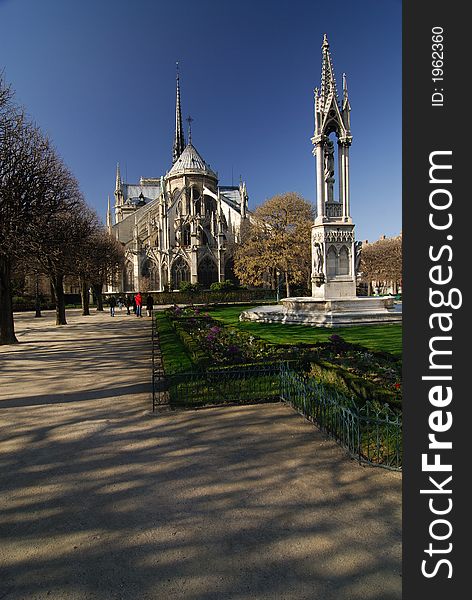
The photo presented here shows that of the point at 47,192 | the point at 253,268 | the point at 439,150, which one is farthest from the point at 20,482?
the point at 253,268

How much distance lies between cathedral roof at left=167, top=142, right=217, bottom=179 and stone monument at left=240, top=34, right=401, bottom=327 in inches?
2152

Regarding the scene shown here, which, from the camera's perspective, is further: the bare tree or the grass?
the bare tree

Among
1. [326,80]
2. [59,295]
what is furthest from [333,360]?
[59,295]

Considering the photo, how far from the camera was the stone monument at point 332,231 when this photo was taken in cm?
1784

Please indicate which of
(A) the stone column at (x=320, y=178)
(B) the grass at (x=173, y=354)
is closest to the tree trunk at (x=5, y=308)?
(B) the grass at (x=173, y=354)

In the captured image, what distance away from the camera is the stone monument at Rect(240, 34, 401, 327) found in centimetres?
1784

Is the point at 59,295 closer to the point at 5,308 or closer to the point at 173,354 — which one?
the point at 5,308

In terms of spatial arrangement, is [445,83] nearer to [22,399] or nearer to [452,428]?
[452,428]

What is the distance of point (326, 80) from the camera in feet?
59.5

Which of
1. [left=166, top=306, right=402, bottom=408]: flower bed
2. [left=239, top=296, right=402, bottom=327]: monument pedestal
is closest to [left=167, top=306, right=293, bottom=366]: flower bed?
[left=166, top=306, right=402, bottom=408]: flower bed

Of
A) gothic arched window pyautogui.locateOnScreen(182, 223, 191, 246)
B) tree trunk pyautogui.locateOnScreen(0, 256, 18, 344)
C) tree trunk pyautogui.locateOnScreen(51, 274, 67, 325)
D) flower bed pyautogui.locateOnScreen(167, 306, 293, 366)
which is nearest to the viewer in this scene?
flower bed pyautogui.locateOnScreen(167, 306, 293, 366)

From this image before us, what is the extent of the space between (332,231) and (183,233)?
4879 cm

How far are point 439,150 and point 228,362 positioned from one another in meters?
6.52

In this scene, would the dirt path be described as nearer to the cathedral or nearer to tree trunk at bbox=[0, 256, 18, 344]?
tree trunk at bbox=[0, 256, 18, 344]
